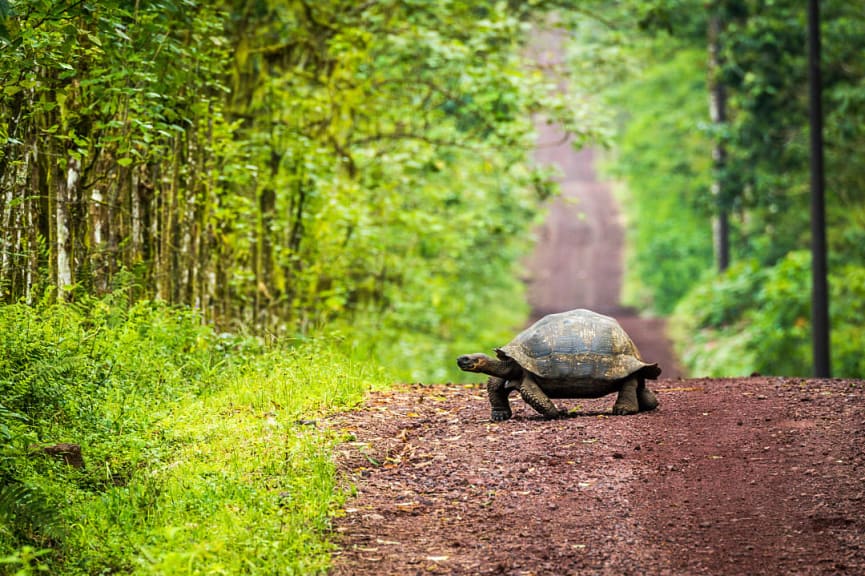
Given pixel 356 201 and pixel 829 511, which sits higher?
pixel 356 201

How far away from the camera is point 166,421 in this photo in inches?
357

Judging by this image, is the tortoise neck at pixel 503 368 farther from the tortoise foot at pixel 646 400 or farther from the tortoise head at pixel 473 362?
the tortoise foot at pixel 646 400

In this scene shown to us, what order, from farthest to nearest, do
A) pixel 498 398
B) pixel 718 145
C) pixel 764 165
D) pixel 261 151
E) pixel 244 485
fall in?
pixel 718 145 → pixel 764 165 → pixel 261 151 → pixel 498 398 → pixel 244 485

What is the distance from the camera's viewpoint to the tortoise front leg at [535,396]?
9.48 m

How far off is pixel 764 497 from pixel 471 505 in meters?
1.91

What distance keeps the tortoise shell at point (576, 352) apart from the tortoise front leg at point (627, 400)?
0.14 m

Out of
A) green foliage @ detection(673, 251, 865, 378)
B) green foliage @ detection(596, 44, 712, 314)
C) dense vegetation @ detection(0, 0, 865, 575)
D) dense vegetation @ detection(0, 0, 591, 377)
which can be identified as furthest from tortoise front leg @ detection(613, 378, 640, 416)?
green foliage @ detection(596, 44, 712, 314)

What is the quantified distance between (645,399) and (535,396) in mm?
1092

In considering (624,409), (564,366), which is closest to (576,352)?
(564,366)

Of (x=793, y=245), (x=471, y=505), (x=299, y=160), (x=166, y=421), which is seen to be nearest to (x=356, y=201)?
(x=299, y=160)

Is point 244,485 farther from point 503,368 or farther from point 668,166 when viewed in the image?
point 668,166

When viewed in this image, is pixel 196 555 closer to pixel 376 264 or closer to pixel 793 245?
A: pixel 376 264

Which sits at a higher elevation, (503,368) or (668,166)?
(668,166)

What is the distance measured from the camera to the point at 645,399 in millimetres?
9961
